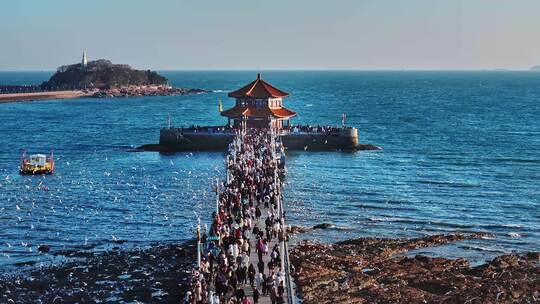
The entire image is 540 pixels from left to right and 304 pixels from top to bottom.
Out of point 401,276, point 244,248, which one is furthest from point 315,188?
point 244,248

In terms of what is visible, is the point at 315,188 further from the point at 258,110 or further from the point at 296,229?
the point at 258,110

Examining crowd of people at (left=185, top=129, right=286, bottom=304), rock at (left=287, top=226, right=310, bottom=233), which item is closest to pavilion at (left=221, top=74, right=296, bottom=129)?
crowd of people at (left=185, top=129, right=286, bottom=304)

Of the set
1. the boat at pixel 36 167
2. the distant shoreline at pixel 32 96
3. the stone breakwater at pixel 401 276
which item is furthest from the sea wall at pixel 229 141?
the distant shoreline at pixel 32 96

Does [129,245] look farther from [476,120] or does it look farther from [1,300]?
[476,120]

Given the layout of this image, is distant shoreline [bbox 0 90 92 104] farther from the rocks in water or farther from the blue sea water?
the rocks in water

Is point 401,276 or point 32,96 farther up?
point 32,96

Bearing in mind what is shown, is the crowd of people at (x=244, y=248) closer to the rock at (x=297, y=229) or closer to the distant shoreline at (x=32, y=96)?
the rock at (x=297, y=229)

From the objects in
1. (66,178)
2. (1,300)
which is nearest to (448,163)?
(66,178)
